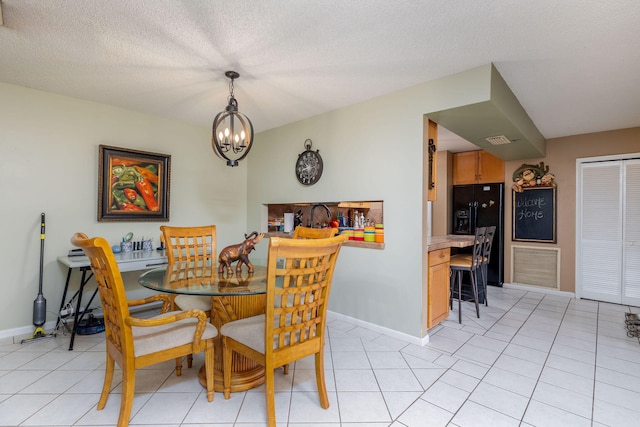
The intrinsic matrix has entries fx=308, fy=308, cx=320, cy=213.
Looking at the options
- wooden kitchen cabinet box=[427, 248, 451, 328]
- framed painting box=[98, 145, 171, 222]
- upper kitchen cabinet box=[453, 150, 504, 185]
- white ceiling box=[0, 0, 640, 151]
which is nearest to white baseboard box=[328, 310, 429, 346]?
wooden kitchen cabinet box=[427, 248, 451, 328]

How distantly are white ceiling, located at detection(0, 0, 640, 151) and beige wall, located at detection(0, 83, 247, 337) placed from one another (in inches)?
9.6

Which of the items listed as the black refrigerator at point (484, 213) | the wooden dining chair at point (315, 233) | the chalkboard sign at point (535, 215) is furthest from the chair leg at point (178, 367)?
the chalkboard sign at point (535, 215)

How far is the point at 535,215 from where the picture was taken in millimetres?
4820

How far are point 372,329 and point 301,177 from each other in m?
1.96

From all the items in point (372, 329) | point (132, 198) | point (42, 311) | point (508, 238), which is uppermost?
point (132, 198)

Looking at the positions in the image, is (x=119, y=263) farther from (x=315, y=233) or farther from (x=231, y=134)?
(x=315, y=233)

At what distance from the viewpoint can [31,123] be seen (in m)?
2.98

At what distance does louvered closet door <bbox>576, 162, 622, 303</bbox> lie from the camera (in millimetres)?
4230

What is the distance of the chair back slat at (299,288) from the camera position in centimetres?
152

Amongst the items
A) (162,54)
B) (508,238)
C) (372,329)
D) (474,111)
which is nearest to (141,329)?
(162,54)

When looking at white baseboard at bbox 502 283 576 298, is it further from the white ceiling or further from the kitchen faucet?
the kitchen faucet

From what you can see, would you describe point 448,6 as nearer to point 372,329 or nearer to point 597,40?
point 597,40

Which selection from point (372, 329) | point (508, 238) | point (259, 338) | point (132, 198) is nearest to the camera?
point (259, 338)

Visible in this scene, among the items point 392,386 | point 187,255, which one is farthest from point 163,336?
point 392,386
